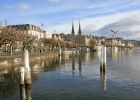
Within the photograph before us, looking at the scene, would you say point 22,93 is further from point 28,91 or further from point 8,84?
point 8,84

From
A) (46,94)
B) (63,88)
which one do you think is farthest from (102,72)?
(46,94)

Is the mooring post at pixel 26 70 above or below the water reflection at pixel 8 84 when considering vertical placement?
above

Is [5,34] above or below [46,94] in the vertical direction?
above

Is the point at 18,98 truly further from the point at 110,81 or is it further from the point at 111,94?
the point at 110,81

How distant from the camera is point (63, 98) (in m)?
35.1

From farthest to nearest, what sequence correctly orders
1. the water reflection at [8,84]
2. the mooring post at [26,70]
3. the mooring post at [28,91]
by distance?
the mooring post at [26,70]
the water reflection at [8,84]
the mooring post at [28,91]

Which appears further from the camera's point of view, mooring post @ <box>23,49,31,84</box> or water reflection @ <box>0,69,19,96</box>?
mooring post @ <box>23,49,31,84</box>

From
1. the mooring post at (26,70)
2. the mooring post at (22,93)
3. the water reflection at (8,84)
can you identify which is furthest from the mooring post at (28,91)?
the water reflection at (8,84)

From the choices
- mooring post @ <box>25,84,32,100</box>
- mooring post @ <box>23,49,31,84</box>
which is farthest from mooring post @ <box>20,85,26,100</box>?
mooring post @ <box>23,49,31,84</box>

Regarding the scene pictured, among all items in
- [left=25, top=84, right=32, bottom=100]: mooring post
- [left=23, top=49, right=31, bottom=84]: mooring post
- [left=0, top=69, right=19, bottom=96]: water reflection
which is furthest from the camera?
[left=23, top=49, right=31, bottom=84]: mooring post

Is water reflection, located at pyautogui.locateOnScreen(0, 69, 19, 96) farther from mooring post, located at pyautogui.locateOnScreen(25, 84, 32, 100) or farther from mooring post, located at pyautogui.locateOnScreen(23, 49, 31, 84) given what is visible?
mooring post, located at pyautogui.locateOnScreen(23, 49, 31, 84)

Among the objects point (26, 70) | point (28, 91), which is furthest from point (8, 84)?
point (28, 91)

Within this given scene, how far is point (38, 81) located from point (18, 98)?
535 inches

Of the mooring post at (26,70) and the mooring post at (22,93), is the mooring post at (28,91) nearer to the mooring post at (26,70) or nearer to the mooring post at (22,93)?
the mooring post at (22,93)
